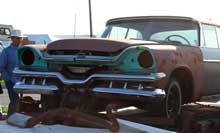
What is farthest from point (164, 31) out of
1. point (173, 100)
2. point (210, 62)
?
point (173, 100)

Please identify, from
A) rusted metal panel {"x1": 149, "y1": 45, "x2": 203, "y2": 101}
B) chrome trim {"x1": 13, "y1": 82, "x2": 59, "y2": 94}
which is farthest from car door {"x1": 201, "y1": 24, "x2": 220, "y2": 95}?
chrome trim {"x1": 13, "y1": 82, "x2": 59, "y2": 94}

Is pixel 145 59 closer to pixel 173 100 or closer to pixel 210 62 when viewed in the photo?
pixel 173 100

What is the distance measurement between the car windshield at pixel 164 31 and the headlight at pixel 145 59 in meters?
1.33

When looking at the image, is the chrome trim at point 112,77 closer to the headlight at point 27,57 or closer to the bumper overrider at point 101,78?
the bumper overrider at point 101,78

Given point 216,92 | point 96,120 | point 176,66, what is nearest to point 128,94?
point 96,120

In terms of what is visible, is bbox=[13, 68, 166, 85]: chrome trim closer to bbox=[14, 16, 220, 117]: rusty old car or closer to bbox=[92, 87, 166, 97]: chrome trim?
bbox=[14, 16, 220, 117]: rusty old car

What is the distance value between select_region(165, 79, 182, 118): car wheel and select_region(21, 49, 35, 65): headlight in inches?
66.8

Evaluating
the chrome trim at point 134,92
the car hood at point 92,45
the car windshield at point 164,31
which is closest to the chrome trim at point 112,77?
the chrome trim at point 134,92

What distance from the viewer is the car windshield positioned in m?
7.18

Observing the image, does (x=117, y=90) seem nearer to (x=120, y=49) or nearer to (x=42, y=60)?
(x=120, y=49)

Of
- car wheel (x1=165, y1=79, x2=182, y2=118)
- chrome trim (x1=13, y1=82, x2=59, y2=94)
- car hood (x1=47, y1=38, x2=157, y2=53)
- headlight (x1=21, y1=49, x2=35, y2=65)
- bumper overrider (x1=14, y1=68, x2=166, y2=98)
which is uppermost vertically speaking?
car hood (x1=47, y1=38, x2=157, y2=53)

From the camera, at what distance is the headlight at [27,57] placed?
21.2 ft

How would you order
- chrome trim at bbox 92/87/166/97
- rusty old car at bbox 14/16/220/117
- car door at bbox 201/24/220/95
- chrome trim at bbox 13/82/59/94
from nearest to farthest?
chrome trim at bbox 92/87/166/97 → rusty old car at bbox 14/16/220/117 → chrome trim at bbox 13/82/59/94 → car door at bbox 201/24/220/95

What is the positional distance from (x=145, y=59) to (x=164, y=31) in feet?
5.19
